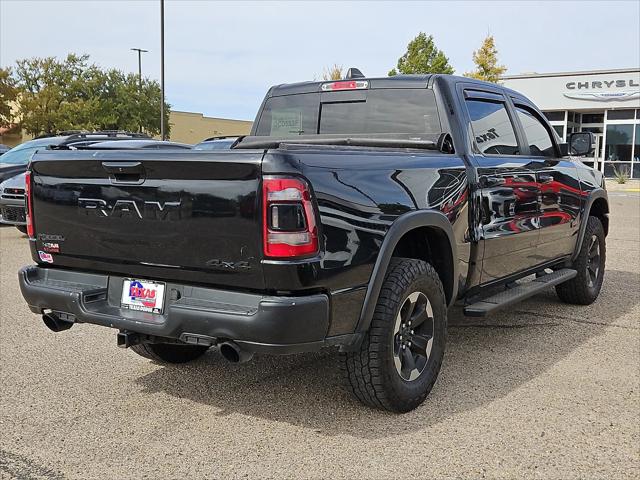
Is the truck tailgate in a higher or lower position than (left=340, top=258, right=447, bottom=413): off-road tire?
higher

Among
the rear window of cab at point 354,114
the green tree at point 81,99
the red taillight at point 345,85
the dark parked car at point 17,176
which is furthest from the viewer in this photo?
the green tree at point 81,99

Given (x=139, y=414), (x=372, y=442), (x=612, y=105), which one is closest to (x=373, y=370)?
(x=372, y=442)

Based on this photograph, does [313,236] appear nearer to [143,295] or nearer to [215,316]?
[215,316]

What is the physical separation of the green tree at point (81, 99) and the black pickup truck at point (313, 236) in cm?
4041

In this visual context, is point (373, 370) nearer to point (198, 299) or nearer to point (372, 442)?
point (372, 442)

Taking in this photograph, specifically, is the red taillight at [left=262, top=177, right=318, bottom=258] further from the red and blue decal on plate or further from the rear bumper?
the red and blue decal on plate

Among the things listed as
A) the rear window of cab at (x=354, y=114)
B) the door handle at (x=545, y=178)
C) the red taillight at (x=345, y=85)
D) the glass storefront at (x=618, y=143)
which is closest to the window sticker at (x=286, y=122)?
the rear window of cab at (x=354, y=114)

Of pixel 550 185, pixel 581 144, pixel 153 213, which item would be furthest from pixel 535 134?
pixel 153 213

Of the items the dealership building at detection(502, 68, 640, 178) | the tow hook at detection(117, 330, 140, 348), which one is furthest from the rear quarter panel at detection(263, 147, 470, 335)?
the dealership building at detection(502, 68, 640, 178)

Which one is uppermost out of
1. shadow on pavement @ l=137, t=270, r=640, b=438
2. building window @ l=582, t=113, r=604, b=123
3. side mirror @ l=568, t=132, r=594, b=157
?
building window @ l=582, t=113, r=604, b=123

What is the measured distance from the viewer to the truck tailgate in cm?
301

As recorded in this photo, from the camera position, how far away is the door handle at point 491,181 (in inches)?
173

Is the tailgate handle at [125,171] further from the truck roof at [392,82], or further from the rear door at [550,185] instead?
the rear door at [550,185]

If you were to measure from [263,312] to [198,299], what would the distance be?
15.7 inches
